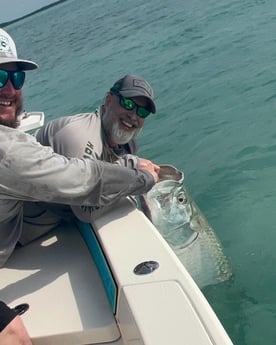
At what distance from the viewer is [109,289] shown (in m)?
2.29

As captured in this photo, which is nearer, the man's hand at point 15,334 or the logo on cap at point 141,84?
the man's hand at point 15,334

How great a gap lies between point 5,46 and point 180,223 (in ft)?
4.63

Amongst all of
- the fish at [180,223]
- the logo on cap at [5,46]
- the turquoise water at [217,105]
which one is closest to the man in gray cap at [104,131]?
the fish at [180,223]

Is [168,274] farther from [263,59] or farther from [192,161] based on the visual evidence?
[263,59]

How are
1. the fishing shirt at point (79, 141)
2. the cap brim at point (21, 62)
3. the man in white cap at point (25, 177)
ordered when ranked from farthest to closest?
the fishing shirt at point (79, 141), the cap brim at point (21, 62), the man in white cap at point (25, 177)

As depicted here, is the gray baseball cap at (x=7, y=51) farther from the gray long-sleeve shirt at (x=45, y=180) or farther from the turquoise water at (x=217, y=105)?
the turquoise water at (x=217, y=105)

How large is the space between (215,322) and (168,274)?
0.36 m

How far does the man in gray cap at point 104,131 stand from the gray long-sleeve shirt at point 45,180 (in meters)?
0.18

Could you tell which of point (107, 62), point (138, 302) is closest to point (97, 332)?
point (138, 302)

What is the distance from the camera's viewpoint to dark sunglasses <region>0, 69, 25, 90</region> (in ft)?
7.72

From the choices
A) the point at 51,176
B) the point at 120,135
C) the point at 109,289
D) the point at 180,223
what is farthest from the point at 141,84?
the point at 109,289

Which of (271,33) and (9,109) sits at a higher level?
(9,109)

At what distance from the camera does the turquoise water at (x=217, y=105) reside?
3.64 meters

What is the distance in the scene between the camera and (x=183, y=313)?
6.25 ft
